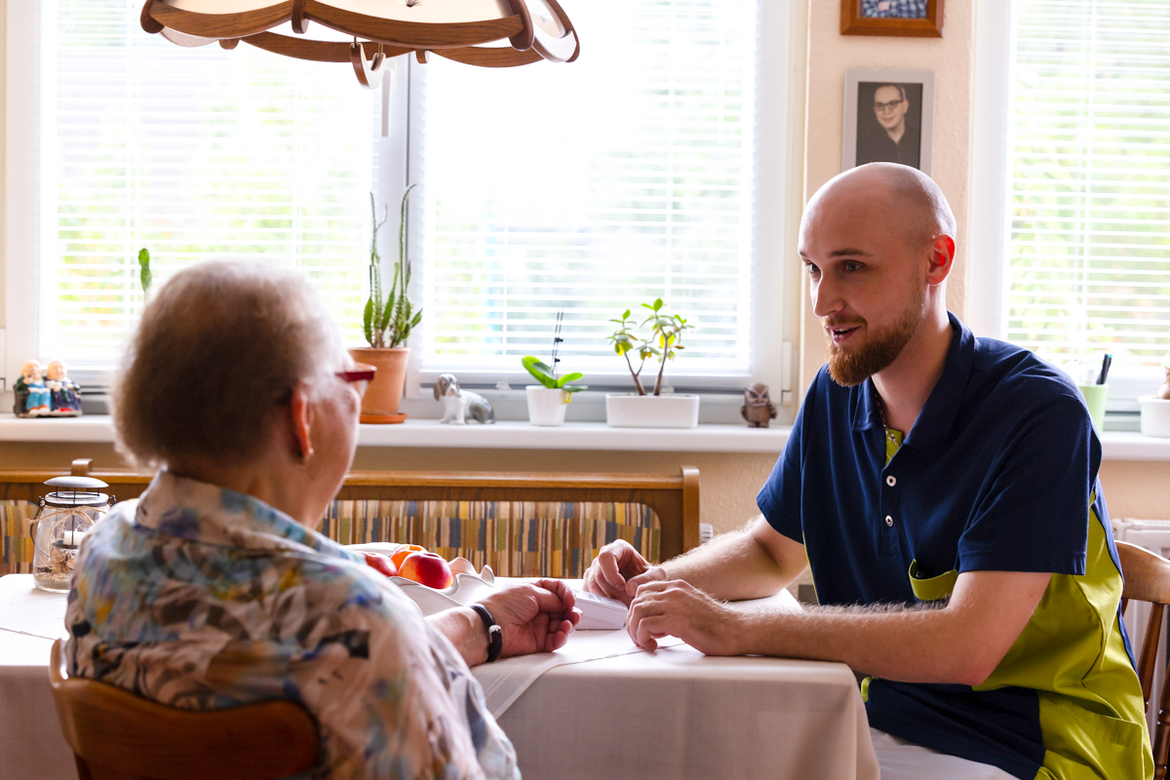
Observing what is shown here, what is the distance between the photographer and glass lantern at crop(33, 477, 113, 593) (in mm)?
1507

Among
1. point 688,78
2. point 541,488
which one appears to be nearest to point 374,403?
point 541,488

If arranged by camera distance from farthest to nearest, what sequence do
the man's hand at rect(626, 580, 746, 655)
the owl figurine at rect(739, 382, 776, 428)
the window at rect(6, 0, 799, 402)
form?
the window at rect(6, 0, 799, 402)
the owl figurine at rect(739, 382, 776, 428)
the man's hand at rect(626, 580, 746, 655)

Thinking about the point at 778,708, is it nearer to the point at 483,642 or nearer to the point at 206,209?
the point at 483,642

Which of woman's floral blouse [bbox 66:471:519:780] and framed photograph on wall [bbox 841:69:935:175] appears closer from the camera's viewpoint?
woman's floral blouse [bbox 66:471:519:780]

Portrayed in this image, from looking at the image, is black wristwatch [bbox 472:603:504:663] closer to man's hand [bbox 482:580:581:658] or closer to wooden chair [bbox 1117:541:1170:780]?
man's hand [bbox 482:580:581:658]

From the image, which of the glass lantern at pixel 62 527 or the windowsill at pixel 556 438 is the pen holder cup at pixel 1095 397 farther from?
the glass lantern at pixel 62 527

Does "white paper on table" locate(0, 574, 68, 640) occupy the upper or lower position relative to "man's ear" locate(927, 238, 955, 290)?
lower

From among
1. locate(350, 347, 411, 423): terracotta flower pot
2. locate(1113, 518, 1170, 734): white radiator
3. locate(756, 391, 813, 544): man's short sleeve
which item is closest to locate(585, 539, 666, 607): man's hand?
locate(756, 391, 813, 544): man's short sleeve

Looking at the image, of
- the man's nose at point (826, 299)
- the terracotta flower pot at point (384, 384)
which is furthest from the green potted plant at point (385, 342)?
the man's nose at point (826, 299)

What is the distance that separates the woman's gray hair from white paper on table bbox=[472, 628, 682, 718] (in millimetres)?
488

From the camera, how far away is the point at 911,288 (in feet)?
4.95

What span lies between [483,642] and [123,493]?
162 centimetres

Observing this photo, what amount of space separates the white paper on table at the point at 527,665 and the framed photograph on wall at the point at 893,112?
1.70 metres

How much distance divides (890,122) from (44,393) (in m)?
2.45
